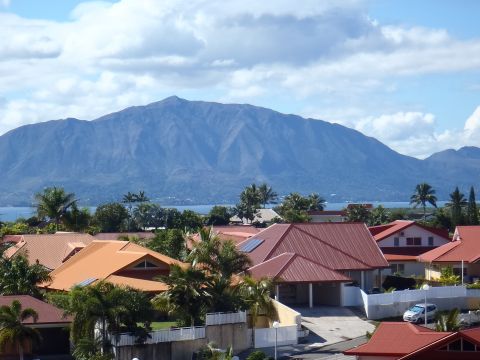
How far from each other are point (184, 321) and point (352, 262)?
68.1 feet

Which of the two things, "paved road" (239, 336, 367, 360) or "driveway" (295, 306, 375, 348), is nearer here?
"paved road" (239, 336, 367, 360)

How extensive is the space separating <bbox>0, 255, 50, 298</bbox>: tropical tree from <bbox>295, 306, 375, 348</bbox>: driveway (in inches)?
620

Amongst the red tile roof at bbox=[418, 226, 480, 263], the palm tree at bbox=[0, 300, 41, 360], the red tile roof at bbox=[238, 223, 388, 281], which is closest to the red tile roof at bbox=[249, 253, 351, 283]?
the red tile roof at bbox=[238, 223, 388, 281]

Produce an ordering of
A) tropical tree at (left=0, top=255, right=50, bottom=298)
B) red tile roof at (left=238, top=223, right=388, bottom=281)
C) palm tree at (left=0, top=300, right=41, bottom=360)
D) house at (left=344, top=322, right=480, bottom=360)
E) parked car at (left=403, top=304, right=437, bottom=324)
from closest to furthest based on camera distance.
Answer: house at (left=344, top=322, right=480, bottom=360), palm tree at (left=0, top=300, right=41, bottom=360), tropical tree at (left=0, top=255, right=50, bottom=298), parked car at (left=403, top=304, right=437, bottom=324), red tile roof at (left=238, top=223, right=388, bottom=281)

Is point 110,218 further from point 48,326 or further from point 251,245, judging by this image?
point 48,326

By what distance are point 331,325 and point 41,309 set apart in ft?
55.4

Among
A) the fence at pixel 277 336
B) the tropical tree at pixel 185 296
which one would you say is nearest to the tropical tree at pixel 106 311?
the tropical tree at pixel 185 296

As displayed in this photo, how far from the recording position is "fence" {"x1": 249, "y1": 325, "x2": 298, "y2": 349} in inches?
2056

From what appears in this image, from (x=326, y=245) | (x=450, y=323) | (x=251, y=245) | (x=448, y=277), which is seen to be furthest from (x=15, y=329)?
(x=448, y=277)

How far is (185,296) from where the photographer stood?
1997 inches

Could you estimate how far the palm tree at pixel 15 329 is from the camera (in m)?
47.9

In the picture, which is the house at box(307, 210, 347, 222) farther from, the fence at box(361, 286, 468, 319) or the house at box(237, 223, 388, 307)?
the fence at box(361, 286, 468, 319)

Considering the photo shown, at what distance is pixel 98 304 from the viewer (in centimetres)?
4597

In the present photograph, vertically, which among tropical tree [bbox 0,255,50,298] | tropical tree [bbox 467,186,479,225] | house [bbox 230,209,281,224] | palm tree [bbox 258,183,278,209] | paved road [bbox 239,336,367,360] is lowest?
paved road [bbox 239,336,367,360]
